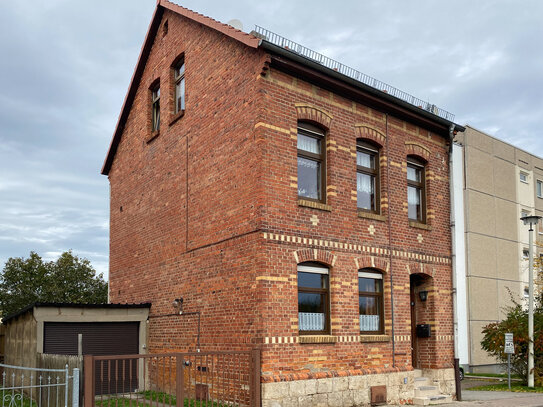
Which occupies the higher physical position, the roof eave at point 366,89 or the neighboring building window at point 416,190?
the roof eave at point 366,89

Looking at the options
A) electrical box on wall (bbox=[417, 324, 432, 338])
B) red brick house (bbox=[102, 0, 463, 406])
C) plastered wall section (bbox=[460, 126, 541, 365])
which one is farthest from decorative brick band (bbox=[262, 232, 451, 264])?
plastered wall section (bbox=[460, 126, 541, 365])

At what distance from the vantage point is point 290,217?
12828 mm

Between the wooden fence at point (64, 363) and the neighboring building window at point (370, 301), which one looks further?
the neighboring building window at point (370, 301)

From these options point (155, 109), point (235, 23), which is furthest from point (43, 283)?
point (235, 23)

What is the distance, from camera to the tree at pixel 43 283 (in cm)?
4112

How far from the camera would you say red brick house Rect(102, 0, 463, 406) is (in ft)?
41.2

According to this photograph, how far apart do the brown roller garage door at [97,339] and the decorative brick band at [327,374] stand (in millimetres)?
4716

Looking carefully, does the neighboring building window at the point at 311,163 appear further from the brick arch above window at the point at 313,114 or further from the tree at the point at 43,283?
the tree at the point at 43,283

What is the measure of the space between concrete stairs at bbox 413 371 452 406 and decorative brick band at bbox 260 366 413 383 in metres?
0.72

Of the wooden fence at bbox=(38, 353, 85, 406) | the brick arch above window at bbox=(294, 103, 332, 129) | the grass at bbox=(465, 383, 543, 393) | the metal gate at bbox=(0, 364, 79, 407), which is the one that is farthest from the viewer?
the grass at bbox=(465, 383, 543, 393)

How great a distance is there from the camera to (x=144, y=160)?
1817 centimetres

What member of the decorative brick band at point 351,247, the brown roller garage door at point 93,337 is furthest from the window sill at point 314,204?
the brown roller garage door at point 93,337

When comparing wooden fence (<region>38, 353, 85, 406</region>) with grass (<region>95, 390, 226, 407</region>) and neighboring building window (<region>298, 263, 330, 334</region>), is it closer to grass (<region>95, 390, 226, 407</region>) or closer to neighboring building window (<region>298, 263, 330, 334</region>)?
grass (<region>95, 390, 226, 407</region>)

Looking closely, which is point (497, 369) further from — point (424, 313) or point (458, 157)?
point (424, 313)
